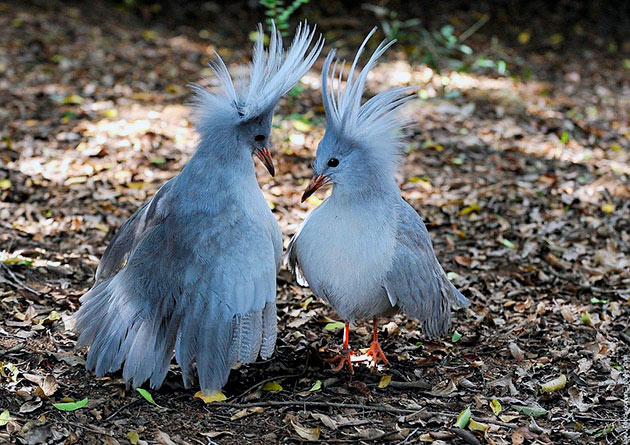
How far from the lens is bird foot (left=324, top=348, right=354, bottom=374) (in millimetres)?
3668

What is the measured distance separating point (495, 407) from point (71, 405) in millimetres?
1822

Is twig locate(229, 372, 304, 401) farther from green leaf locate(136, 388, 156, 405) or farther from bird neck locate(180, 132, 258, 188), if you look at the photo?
bird neck locate(180, 132, 258, 188)

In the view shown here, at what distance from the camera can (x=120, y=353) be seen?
11.0 feet

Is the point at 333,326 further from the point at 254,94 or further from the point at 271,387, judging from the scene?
the point at 254,94

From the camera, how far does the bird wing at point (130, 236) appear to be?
141 inches

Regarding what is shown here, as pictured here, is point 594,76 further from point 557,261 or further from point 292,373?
point 292,373

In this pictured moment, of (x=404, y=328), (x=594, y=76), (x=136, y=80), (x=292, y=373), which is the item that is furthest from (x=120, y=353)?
(x=594, y=76)

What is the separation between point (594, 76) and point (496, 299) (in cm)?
453

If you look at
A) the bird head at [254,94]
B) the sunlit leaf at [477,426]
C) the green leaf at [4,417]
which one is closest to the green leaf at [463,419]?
the sunlit leaf at [477,426]

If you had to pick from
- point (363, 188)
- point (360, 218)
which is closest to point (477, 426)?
point (360, 218)

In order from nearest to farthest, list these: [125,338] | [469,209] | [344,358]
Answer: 1. [125,338]
2. [344,358]
3. [469,209]

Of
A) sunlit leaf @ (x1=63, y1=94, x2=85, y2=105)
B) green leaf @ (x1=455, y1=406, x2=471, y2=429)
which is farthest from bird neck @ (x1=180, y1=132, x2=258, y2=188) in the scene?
sunlit leaf @ (x1=63, y1=94, x2=85, y2=105)

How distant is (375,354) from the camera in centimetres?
374

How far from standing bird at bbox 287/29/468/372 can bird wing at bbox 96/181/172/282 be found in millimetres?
687
